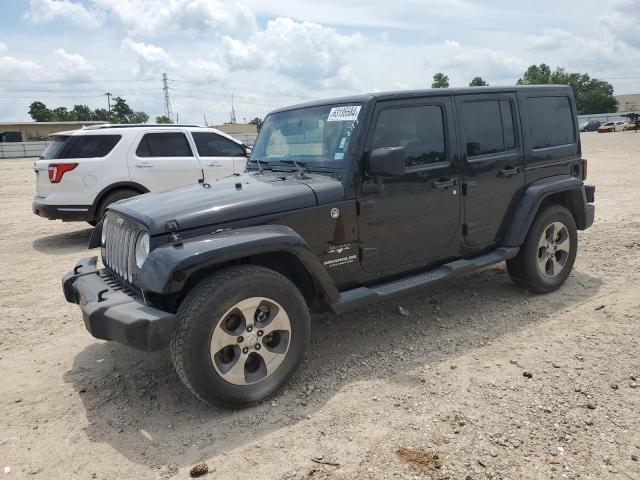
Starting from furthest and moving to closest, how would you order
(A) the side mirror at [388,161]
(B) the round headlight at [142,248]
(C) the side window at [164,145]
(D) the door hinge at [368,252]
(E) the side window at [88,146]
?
(C) the side window at [164,145], (E) the side window at [88,146], (D) the door hinge at [368,252], (A) the side mirror at [388,161], (B) the round headlight at [142,248]

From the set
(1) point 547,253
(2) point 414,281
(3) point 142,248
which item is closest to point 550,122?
(1) point 547,253

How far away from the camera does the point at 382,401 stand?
130 inches

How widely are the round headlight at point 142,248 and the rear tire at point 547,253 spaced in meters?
3.40

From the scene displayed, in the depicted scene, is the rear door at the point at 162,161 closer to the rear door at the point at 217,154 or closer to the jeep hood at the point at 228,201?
the rear door at the point at 217,154

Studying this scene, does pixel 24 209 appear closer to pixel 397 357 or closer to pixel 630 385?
pixel 397 357

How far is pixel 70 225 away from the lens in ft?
33.0

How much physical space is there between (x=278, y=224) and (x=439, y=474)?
5.80ft

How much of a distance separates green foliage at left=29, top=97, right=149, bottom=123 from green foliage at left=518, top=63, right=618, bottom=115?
2536 inches

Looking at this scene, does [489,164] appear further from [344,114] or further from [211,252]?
[211,252]

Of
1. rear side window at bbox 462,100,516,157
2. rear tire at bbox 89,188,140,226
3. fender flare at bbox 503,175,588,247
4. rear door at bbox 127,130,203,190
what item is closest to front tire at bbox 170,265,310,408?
rear side window at bbox 462,100,516,157

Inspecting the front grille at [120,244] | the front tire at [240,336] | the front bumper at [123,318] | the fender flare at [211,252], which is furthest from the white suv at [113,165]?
the front tire at [240,336]

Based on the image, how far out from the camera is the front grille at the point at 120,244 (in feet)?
11.3

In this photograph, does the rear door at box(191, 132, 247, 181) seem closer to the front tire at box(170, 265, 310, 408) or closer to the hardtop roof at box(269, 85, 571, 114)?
the hardtop roof at box(269, 85, 571, 114)

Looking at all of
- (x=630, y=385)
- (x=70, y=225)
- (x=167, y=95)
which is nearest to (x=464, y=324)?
(x=630, y=385)
